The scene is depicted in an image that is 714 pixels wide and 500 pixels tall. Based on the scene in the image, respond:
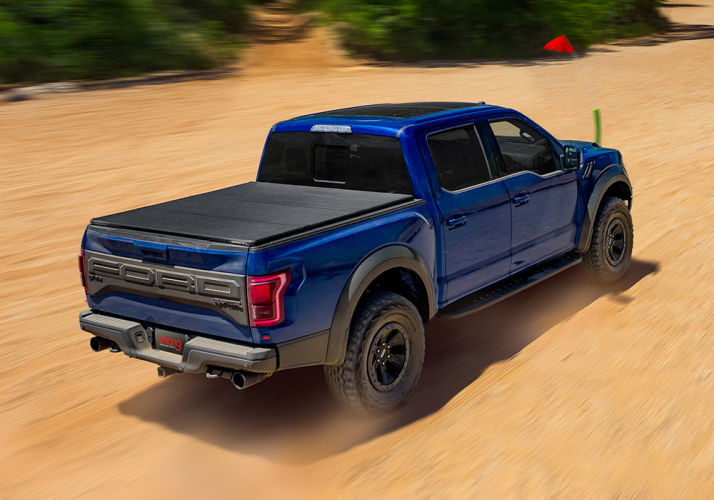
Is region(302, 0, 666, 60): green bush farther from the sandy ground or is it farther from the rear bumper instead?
the rear bumper

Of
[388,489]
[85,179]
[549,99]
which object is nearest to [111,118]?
[85,179]

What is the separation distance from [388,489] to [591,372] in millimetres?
1932

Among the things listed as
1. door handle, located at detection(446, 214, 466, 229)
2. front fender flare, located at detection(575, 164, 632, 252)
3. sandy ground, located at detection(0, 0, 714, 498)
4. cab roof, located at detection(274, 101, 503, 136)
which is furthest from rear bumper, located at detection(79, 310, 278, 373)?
front fender flare, located at detection(575, 164, 632, 252)

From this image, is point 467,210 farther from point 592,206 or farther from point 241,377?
point 241,377

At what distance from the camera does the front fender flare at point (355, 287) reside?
4574mm

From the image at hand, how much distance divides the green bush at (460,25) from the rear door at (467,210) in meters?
20.4

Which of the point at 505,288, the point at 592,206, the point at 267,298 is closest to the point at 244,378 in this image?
the point at 267,298

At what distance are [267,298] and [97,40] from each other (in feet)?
53.1

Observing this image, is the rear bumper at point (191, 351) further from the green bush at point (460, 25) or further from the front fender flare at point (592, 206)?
the green bush at point (460, 25)

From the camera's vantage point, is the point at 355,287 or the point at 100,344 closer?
the point at 355,287

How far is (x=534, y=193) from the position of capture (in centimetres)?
618

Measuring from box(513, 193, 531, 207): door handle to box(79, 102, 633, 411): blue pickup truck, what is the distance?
15mm

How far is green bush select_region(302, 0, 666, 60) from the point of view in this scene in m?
25.9

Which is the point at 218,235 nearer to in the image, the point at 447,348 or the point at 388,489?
the point at 388,489
